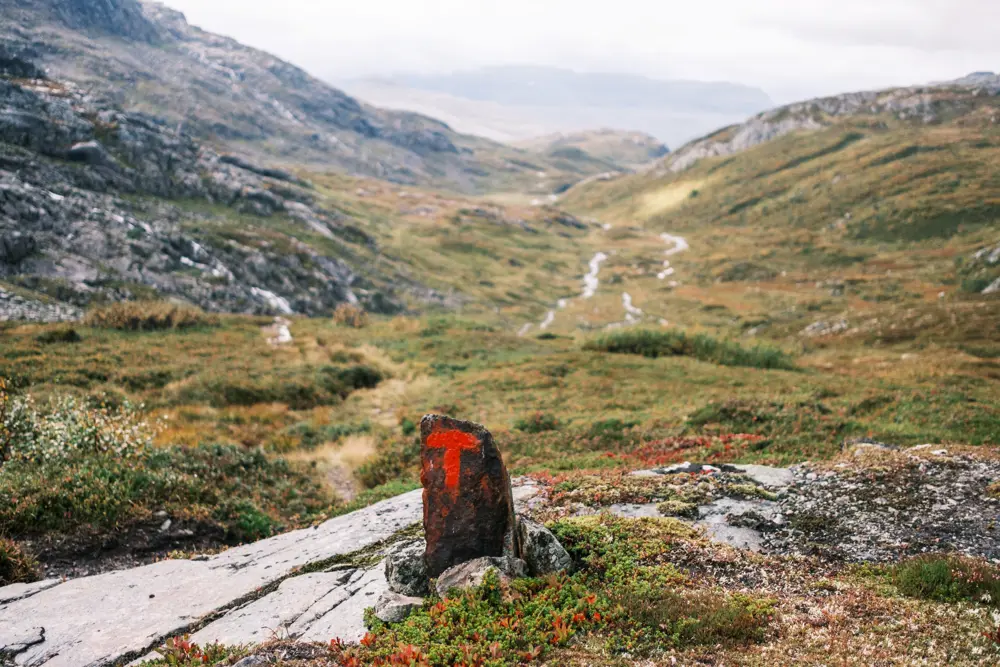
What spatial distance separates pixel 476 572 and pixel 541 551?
3.76 feet

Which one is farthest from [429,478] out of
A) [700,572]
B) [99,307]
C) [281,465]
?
[99,307]

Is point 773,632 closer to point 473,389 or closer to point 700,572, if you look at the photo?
point 700,572

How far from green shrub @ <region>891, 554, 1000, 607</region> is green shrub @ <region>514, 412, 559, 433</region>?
14.3 meters

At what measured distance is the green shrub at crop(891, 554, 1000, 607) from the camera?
7.70 meters

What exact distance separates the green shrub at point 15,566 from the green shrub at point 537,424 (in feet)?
49.4

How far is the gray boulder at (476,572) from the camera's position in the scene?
8.40 meters

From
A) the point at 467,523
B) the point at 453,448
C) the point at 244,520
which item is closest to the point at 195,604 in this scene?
the point at 467,523

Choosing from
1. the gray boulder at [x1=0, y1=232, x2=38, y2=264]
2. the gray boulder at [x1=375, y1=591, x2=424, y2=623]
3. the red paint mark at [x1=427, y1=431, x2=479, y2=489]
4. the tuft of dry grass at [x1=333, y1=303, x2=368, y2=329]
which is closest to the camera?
the gray boulder at [x1=375, y1=591, x2=424, y2=623]

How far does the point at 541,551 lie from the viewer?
903 centimetres

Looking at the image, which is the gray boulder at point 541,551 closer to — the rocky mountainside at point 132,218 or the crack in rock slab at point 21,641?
the crack in rock slab at point 21,641

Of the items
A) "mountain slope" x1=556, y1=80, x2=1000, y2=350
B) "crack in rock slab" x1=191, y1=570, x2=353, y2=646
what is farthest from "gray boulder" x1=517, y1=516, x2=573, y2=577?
"mountain slope" x1=556, y1=80, x2=1000, y2=350

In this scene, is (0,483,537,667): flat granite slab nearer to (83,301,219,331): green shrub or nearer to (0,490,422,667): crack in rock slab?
(0,490,422,667): crack in rock slab

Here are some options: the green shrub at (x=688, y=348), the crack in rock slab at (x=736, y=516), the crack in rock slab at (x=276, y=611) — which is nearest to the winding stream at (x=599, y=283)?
the green shrub at (x=688, y=348)

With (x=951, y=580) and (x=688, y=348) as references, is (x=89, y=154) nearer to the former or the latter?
(x=688, y=348)
